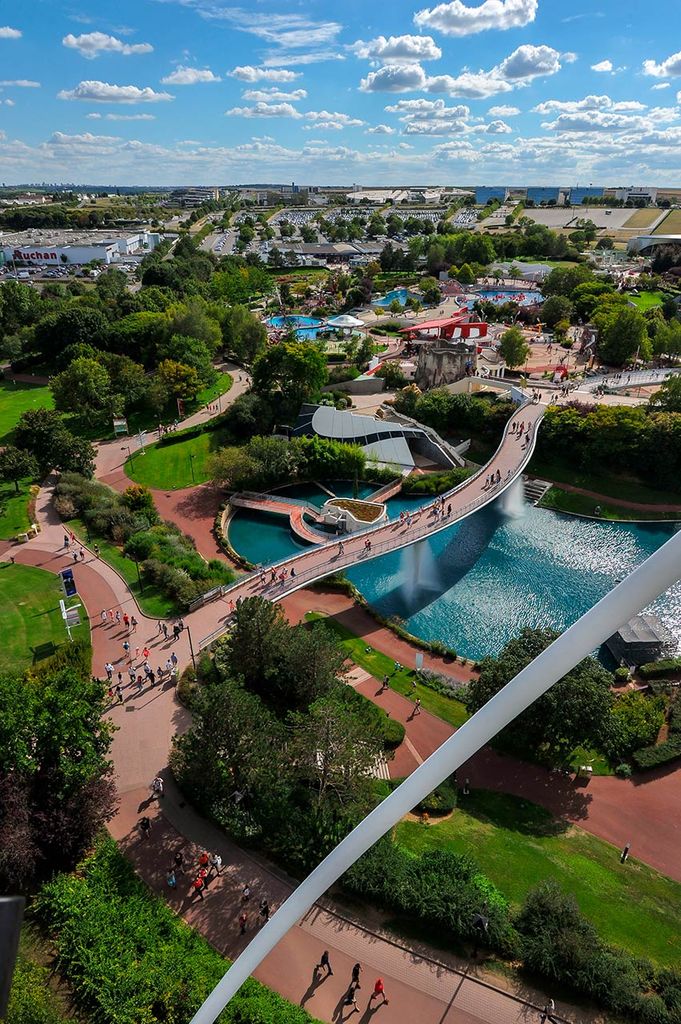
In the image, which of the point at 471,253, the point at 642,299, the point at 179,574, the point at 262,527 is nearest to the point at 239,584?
the point at 179,574

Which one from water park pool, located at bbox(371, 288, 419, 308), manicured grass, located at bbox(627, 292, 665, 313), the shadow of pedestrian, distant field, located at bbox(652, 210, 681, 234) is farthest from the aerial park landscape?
distant field, located at bbox(652, 210, 681, 234)

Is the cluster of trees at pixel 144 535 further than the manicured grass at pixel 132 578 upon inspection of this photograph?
Yes

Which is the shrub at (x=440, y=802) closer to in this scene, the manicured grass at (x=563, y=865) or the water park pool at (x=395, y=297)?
the manicured grass at (x=563, y=865)

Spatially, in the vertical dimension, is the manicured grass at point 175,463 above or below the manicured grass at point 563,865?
above

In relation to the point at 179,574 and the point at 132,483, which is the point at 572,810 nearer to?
the point at 179,574

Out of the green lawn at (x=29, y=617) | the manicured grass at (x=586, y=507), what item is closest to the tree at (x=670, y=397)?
the manicured grass at (x=586, y=507)
